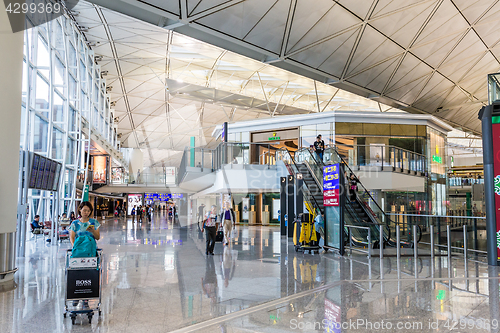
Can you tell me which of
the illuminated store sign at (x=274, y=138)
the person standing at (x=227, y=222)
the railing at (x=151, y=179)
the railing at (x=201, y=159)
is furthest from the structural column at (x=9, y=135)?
the railing at (x=151, y=179)

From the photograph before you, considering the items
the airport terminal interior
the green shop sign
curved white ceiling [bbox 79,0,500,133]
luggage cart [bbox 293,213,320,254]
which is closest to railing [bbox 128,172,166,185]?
the airport terminal interior

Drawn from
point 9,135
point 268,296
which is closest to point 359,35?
point 268,296

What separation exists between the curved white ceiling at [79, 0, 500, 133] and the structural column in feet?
30.3

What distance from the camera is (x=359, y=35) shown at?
73.9 ft

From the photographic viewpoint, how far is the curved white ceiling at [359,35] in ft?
60.7

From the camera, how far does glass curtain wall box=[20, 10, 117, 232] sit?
1794cm

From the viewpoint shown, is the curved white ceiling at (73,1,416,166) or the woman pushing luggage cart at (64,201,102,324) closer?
the woman pushing luggage cart at (64,201,102,324)

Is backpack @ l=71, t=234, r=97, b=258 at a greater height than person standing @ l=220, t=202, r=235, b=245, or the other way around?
backpack @ l=71, t=234, r=97, b=258

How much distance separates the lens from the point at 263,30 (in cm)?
2038

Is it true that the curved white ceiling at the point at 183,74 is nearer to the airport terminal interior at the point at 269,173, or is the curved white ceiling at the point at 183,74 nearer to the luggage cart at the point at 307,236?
the airport terminal interior at the point at 269,173

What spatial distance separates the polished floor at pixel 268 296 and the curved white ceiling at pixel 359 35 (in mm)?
11968

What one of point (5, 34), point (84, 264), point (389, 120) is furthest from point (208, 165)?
point (84, 264)

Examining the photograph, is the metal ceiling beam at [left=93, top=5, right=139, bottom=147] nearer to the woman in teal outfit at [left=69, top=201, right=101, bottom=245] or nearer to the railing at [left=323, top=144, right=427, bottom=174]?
the railing at [left=323, top=144, right=427, bottom=174]

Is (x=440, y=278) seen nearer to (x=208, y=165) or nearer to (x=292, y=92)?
(x=208, y=165)
